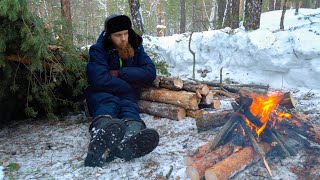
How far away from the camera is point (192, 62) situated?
9.20m

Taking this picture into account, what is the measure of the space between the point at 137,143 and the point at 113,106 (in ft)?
3.03

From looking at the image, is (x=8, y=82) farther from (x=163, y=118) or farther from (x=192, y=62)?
(x=192, y=62)

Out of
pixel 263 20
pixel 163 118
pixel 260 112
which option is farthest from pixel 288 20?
pixel 260 112

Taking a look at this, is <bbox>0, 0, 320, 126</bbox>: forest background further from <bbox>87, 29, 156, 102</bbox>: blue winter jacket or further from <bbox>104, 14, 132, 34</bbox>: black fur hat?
<bbox>104, 14, 132, 34</bbox>: black fur hat

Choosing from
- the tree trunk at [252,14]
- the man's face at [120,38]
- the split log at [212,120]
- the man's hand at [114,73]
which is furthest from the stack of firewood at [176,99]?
the tree trunk at [252,14]

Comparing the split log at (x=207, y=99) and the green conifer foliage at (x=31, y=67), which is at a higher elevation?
the green conifer foliage at (x=31, y=67)

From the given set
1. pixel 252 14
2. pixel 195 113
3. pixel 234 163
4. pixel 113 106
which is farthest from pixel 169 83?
pixel 252 14

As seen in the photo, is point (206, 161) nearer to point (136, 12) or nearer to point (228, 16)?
point (136, 12)

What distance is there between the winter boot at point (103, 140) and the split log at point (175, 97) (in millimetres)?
1747

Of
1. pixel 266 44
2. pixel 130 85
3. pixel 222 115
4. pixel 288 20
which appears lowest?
pixel 222 115

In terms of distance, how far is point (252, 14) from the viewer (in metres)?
8.79

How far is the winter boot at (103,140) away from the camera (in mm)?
3252

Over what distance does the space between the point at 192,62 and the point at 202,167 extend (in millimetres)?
6530

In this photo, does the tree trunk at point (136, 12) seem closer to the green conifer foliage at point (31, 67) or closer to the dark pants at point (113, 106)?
the green conifer foliage at point (31, 67)
